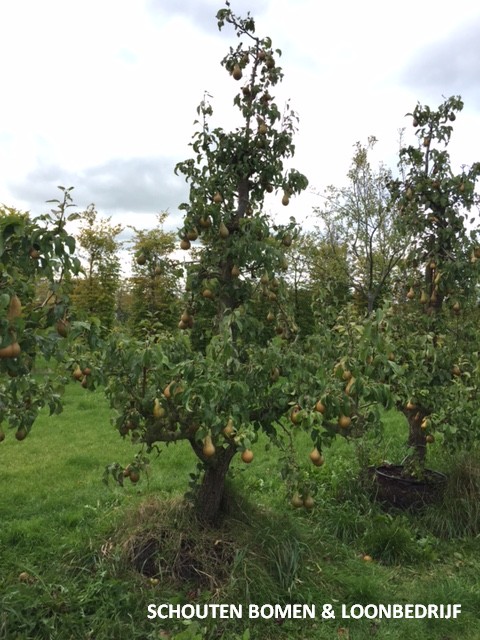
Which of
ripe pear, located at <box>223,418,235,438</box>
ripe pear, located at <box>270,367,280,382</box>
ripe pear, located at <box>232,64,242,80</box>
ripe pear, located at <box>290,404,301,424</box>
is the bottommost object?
ripe pear, located at <box>223,418,235,438</box>

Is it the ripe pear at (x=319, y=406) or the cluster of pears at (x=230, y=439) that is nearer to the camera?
the cluster of pears at (x=230, y=439)

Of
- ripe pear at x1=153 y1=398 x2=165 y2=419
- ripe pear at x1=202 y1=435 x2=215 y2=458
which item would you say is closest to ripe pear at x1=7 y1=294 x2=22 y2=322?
ripe pear at x1=153 y1=398 x2=165 y2=419

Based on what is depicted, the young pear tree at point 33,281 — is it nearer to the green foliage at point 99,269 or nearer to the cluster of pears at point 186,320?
the cluster of pears at point 186,320

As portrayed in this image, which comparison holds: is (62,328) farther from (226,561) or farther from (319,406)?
(226,561)

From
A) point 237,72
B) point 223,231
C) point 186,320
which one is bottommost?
point 186,320

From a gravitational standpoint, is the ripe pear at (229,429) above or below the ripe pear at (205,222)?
below

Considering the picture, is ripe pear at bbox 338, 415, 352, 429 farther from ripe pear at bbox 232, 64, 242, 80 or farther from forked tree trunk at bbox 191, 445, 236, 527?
ripe pear at bbox 232, 64, 242, 80

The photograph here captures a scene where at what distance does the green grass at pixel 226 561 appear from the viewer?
10.7 feet

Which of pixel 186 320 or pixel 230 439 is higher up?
pixel 186 320

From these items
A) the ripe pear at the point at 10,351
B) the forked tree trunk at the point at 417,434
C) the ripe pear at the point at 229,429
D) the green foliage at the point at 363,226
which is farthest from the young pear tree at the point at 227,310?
the green foliage at the point at 363,226

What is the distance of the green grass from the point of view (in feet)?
10.7

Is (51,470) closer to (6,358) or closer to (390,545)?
(390,545)

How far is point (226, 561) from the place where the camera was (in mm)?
3717

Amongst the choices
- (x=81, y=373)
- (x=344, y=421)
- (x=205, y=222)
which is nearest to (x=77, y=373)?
(x=81, y=373)
